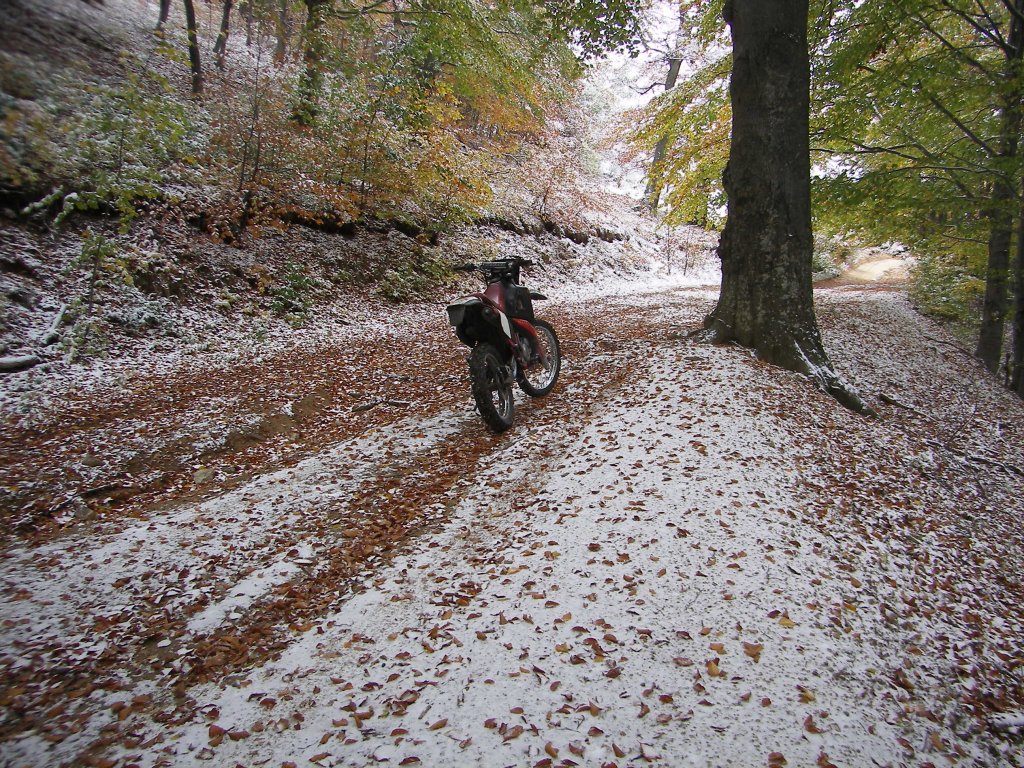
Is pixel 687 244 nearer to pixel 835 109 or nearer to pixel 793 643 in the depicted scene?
pixel 835 109

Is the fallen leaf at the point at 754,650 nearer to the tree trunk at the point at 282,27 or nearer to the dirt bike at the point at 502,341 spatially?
the dirt bike at the point at 502,341

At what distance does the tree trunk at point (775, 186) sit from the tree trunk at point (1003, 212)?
312cm

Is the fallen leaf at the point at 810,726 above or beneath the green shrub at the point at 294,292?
beneath

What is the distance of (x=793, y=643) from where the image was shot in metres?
2.34

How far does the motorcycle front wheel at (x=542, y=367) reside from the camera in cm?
532

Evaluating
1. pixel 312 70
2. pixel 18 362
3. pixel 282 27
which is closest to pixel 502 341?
pixel 18 362

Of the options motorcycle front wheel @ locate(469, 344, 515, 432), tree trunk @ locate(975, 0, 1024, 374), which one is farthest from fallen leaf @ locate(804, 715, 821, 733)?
tree trunk @ locate(975, 0, 1024, 374)

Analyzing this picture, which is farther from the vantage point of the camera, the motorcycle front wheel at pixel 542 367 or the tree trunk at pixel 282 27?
the tree trunk at pixel 282 27

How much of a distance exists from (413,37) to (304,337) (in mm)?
6917

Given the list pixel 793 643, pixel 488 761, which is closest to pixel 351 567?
pixel 488 761

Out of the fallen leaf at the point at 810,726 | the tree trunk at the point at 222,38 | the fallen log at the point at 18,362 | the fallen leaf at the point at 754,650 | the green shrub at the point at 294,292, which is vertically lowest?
Result: the fallen leaf at the point at 810,726

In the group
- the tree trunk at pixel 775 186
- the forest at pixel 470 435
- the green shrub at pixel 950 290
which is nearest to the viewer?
the forest at pixel 470 435

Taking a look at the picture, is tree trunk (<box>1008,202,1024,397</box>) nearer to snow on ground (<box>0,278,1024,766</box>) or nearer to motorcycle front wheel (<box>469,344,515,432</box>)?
snow on ground (<box>0,278,1024,766</box>)

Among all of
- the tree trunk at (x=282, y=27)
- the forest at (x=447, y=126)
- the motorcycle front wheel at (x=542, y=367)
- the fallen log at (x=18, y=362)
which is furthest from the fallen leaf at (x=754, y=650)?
the tree trunk at (x=282, y=27)
